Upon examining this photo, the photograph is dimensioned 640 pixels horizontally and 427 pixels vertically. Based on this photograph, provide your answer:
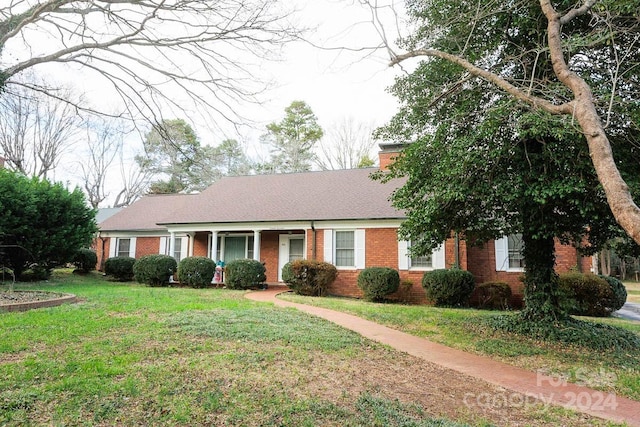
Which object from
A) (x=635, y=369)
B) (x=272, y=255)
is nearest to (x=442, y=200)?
(x=635, y=369)

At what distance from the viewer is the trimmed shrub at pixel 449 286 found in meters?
12.2

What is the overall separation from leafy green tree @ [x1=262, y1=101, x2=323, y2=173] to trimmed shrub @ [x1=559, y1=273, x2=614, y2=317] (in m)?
22.2

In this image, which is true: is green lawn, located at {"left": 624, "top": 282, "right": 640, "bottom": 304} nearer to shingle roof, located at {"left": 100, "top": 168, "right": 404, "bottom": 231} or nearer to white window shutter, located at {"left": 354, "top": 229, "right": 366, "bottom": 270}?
shingle roof, located at {"left": 100, "top": 168, "right": 404, "bottom": 231}

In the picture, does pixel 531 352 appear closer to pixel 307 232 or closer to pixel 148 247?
pixel 307 232

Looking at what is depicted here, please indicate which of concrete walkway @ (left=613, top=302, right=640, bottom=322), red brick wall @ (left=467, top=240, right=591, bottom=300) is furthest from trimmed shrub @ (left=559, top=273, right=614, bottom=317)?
red brick wall @ (left=467, top=240, right=591, bottom=300)

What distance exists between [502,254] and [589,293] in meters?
2.86

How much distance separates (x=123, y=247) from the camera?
20312 mm

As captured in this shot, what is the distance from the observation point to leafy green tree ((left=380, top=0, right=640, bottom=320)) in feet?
19.0

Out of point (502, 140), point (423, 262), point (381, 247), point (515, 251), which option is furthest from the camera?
point (381, 247)

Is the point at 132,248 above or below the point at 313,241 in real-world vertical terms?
below

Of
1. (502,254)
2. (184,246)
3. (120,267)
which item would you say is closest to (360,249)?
(502,254)

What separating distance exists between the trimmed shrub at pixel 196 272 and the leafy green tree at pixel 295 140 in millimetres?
17010

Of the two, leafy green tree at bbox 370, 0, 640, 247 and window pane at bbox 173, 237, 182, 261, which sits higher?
leafy green tree at bbox 370, 0, 640, 247

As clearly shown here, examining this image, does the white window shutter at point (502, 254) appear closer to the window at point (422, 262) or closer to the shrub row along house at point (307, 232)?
the shrub row along house at point (307, 232)
